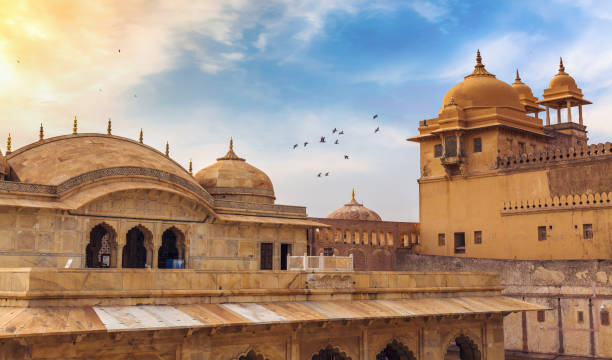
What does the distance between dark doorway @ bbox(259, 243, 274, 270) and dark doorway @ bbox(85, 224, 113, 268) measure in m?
4.87

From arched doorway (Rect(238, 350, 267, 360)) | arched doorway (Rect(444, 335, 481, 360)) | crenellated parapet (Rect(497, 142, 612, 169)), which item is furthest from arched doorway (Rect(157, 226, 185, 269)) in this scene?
crenellated parapet (Rect(497, 142, 612, 169))

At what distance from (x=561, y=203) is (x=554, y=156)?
1992 millimetres

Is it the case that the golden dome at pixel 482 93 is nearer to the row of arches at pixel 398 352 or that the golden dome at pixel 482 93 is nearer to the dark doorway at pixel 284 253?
the dark doorway at pixel 284 253

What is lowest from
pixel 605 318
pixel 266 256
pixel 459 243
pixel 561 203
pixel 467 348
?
pixel 467 348

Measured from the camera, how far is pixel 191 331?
12.5 meters

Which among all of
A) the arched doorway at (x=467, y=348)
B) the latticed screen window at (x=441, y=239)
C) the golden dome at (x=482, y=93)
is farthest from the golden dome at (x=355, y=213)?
the arched doorway at (x=467, y=348)

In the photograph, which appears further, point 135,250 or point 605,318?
point 605,318

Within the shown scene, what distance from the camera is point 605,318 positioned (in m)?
22.3

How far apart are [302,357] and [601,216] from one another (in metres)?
14.5

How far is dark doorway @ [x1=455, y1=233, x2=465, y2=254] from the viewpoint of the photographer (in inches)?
1150

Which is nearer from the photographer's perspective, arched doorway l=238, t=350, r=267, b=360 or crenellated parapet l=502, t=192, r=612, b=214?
arched doorway l=238, t=350, r=267, b=360

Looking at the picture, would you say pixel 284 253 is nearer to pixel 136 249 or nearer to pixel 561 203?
pixel 136 249

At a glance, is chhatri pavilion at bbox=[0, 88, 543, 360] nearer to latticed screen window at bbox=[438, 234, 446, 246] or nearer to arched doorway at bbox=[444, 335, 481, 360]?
arched doorway at bbox=[444, 335, 481, 360]

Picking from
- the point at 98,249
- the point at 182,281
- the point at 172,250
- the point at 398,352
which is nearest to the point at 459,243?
the point at 398,352
